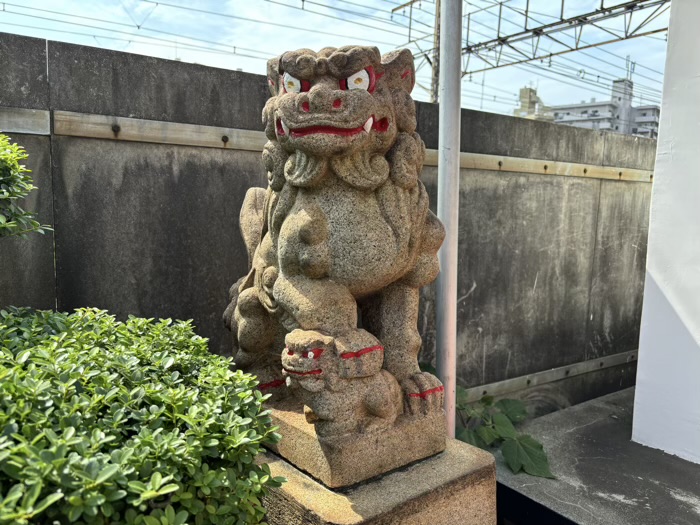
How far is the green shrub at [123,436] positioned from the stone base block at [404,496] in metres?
0.38

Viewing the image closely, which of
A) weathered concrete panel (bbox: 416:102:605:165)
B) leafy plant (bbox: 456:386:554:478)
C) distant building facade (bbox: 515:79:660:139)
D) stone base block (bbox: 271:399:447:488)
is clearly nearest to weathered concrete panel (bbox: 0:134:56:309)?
stone base block (bbox: 271:399:447:488)

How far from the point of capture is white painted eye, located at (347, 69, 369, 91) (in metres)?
2.03

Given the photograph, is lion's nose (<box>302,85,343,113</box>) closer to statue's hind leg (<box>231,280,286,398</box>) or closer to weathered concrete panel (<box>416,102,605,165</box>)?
statue's hind leg (<box>231,280,286,398</box>)

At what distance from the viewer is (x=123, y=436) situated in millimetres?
1583

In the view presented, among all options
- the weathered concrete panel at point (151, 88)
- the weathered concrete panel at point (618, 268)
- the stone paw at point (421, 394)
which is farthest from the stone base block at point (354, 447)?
the weathered concrete panel at point (618, 268)

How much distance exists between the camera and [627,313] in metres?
5.49

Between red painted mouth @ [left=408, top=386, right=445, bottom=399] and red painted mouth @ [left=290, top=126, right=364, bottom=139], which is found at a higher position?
red painted mouth @ [left=290, top=126, right=364, bottom=139]

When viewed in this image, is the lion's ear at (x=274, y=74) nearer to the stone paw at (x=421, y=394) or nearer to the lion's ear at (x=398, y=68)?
the lion's ear at (x=398, y=68)

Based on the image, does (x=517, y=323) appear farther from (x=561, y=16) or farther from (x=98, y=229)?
(x=561, y=16)

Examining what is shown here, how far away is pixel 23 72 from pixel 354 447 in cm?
238

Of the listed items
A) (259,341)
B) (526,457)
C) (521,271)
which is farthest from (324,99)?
(521,271)

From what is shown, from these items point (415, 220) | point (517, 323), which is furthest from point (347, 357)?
point (517, 323)

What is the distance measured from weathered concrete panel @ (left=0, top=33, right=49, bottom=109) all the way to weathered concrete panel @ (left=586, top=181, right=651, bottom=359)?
176 inches

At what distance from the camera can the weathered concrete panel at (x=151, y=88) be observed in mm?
2818
